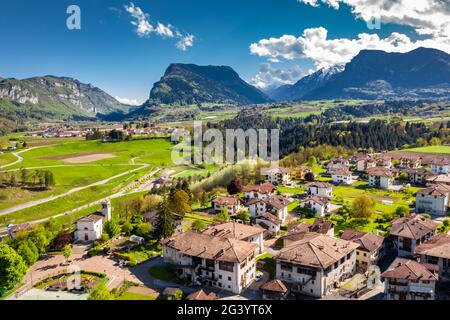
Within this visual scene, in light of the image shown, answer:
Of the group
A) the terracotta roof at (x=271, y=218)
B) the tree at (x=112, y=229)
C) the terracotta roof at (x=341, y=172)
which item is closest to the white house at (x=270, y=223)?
the terracotta roof at (x=271, y=218)

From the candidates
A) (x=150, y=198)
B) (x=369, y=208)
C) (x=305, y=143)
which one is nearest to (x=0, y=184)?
(x=150, y=198)

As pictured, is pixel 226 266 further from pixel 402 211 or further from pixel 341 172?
pixel 341 172

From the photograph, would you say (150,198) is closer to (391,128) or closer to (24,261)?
(24,261)

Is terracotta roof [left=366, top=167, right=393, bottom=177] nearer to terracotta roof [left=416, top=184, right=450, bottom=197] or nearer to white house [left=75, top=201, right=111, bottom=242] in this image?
terracotta roof [left=416, top=184, right=450, bottom=197]

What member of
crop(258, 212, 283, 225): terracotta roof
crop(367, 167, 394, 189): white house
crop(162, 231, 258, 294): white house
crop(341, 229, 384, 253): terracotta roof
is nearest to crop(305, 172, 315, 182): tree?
crop(367, 167, 394, 189): white house

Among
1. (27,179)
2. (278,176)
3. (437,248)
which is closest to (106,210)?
(27,179)
